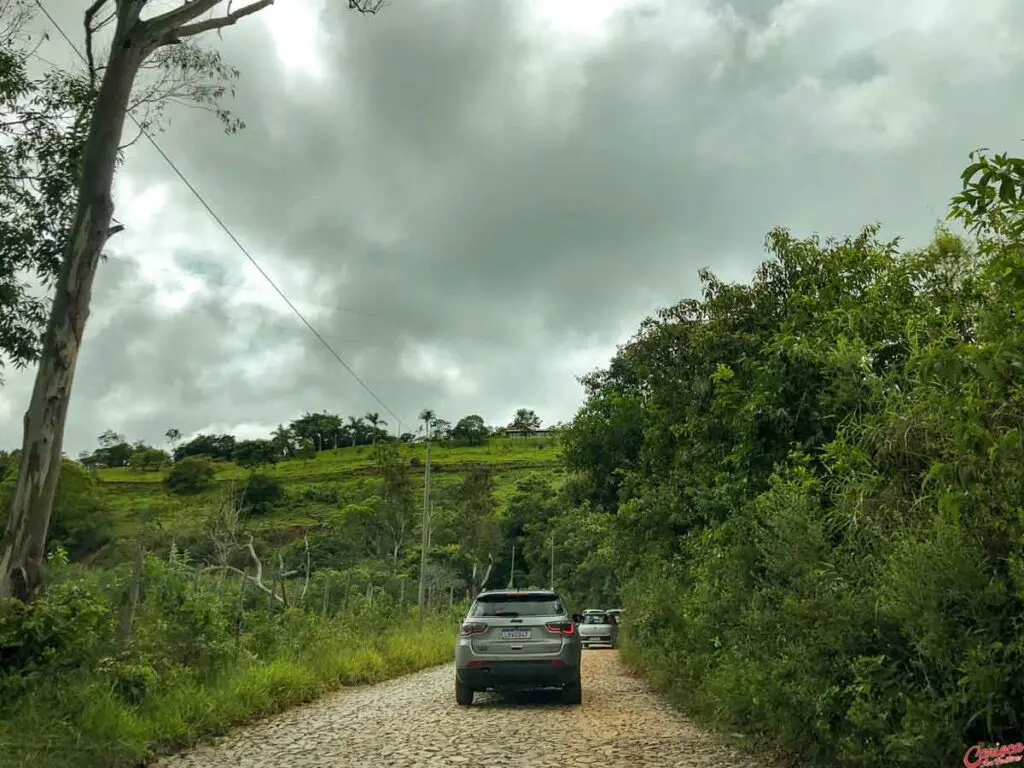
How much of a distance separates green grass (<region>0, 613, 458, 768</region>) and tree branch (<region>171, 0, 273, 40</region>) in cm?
776

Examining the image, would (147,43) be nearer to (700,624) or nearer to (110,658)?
(110,658)

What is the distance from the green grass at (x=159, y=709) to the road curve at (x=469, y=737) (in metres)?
0.27

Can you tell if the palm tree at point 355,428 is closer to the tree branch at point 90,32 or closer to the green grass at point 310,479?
Result: the green grass at point 310,479

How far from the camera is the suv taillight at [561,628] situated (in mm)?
12000

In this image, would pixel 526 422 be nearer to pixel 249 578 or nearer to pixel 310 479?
pixel 310 479

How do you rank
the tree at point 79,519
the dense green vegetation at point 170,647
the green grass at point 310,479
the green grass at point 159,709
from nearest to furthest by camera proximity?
the green grass at point 159,709, the dense green vegetation at point 170,647, the tree at point 79,519, the green grass at point 310,479

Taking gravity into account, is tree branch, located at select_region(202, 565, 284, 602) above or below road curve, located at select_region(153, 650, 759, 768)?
above

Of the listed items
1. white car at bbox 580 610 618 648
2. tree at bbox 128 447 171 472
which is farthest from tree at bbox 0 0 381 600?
tree at bbox 128 447 171 472

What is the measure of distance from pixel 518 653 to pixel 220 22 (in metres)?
9.53

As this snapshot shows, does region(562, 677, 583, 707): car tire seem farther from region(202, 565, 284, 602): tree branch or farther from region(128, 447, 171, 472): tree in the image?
region(128, 447, 171, 472): tree

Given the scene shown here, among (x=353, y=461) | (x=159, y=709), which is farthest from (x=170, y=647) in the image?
(x=353, y=461)

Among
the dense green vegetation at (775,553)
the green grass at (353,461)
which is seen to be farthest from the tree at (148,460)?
the dense green vegetation at (775,553)

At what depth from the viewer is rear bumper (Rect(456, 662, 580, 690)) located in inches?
463

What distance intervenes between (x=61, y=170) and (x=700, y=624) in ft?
33.8
